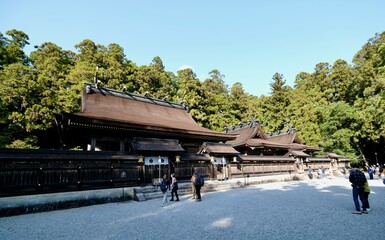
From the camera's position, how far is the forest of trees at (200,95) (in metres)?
21.0

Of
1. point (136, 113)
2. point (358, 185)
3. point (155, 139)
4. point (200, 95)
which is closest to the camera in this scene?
point (358, 185)

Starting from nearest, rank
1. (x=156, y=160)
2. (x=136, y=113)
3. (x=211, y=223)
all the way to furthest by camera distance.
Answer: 1. (x=211, y=223)
2. (x=156, y=160)
3. (x=136, y=113)

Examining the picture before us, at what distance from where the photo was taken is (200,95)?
37500 millimetres

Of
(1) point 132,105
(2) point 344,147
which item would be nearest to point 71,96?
(1) point 132,105

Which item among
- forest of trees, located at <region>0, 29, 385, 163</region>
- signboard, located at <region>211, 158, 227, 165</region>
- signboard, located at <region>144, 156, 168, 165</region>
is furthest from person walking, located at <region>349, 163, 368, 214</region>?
forest of trees, located at <region>0, 29, 385, 163</region>

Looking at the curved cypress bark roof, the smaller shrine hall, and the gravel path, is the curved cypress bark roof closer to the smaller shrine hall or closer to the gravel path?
the smaller shrine hall

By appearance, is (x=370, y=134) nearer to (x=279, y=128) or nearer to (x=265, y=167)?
(x=279, y=128)

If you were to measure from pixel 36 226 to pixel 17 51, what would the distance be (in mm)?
27760

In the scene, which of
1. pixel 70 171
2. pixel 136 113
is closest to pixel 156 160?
pixel 70 171

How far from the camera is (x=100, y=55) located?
Answer: 33.8 meters

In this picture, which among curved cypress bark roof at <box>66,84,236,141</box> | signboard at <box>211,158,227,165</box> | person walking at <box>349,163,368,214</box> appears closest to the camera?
person walking at <box>349,163,368,214</box>

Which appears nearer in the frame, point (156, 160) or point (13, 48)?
point (156, 160)

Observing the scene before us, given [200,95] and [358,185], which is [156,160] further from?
[200,95]

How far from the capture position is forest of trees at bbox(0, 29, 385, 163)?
2102 centimetres
